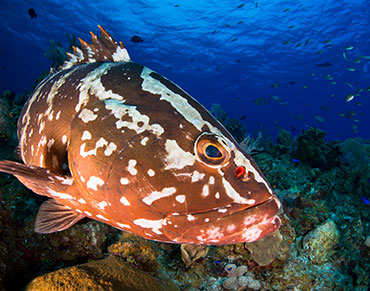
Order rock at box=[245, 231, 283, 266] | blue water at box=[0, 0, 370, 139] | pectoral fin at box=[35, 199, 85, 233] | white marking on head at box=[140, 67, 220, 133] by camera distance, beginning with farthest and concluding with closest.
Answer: blue water at box=[0, 0, 370, 139], rock at box=[245, 231, 283, 266], pectoral fin at box=[35, 199, 85, 233], white marking on head at box=[140, 67, 220, 133]

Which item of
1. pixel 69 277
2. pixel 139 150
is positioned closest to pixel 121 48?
pixel 139 150

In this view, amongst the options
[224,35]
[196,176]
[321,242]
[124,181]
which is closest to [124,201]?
[124,181]

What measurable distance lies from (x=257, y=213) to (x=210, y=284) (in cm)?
307

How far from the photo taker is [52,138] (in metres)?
2.23

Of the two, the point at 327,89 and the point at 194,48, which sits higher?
the point at 194,48

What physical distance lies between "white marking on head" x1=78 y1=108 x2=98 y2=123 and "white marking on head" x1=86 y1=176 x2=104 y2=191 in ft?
1.72

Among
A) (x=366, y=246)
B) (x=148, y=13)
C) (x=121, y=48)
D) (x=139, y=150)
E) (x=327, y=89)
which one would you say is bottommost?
(x=327, y=89)

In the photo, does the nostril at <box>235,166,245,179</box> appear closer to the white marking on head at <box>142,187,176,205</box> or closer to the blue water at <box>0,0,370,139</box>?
the white marking on head at <box>142,187,176,205</box>

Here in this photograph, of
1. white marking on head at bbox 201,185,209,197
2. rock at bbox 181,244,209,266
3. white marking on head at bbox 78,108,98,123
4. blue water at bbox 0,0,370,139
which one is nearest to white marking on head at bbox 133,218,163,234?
white marking on head at bbox 201,185,209,197

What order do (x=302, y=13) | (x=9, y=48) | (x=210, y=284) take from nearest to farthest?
(x=210, y=284) → (x=302, y=13) → (x=9, y=48)

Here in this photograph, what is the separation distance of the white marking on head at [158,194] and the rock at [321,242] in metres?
4.66

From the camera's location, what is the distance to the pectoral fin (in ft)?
8.57

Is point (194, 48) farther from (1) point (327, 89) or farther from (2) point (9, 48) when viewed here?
(2) point (9, 48)

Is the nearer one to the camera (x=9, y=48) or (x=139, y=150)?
(x=139, y=150)
